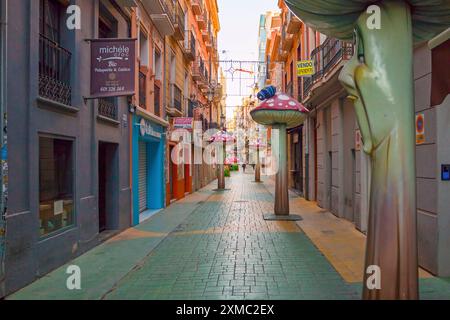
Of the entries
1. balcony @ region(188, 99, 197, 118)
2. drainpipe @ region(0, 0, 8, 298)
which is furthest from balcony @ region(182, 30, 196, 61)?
drainpipe @ region(0, 0, 8, 298)

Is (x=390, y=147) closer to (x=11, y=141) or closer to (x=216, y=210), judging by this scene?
(x=11, y=141)

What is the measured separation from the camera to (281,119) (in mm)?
11328

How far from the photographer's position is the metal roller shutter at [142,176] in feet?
44.3

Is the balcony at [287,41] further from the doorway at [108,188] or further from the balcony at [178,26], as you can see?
the doorway at [108,188]

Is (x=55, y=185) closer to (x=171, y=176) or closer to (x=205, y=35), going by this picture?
(x=171, y=176)

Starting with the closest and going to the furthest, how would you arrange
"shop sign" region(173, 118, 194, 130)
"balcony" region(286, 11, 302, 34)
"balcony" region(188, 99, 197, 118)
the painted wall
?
the painted wall < "shop sign" region(173, 118, 194, 130) < "balcony" region(286, 11, 302, 34) < "balcony" region(188, 99, 197, 118)

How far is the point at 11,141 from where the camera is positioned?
5.25m

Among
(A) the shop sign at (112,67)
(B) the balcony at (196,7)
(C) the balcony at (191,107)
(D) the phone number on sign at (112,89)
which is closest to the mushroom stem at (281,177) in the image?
(A) the shop sign at (112,67)

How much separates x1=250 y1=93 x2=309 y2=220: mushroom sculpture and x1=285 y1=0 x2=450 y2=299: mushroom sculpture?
24.1 ft

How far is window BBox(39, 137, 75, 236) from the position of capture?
6359 millimetres

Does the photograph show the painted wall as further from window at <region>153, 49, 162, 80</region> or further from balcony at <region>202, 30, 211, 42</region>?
balcony at <region>202, 30, 211, 42</region>

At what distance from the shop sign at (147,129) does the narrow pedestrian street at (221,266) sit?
2.98 meters

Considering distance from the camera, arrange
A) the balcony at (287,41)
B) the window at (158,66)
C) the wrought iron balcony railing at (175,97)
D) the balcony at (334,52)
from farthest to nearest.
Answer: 1. the balcony at (287,41)
2. the wrought iron balcony railing at (175,97)
3. the window at (158,66)
4. the balcony at (334,52)

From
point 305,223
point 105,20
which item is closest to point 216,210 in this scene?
point 305,223
